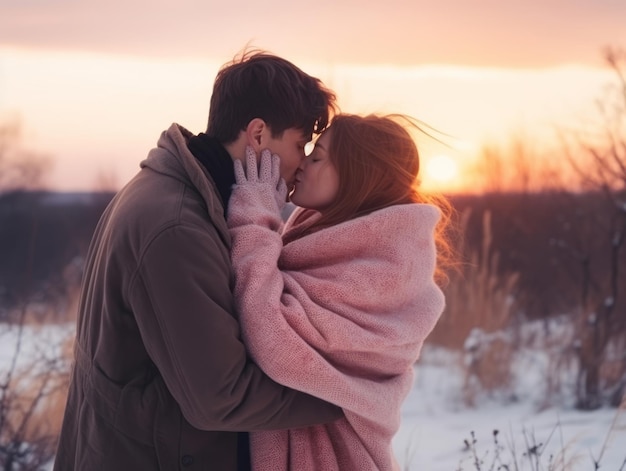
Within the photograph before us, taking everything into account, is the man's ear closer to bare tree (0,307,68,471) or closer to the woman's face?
the woman's face

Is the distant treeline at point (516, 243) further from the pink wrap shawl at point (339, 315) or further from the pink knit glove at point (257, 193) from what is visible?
the pink wrap shawl at point (339, 315)

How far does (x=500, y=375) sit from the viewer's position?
22.5ft

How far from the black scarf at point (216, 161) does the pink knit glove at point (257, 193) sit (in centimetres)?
A: 2

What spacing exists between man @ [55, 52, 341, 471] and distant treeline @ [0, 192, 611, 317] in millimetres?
4174

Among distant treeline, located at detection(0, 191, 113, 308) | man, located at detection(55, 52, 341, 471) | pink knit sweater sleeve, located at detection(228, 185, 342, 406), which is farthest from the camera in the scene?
distant treeline, located at detection(0, 191, 113, 308)

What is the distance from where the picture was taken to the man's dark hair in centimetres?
243

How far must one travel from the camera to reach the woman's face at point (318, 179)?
2.60 meters

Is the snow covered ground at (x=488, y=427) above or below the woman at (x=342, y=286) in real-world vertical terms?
below

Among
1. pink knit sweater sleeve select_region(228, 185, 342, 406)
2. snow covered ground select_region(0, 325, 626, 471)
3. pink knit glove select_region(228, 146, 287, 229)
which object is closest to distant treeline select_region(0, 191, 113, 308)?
snow covered ground select_region(0, 325, 626, 471)

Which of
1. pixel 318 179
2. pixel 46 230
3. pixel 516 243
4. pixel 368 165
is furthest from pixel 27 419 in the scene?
pixel 46 230

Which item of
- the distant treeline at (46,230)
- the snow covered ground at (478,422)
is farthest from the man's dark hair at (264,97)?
the distant treeline at (46,230)

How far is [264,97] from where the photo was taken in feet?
7.97

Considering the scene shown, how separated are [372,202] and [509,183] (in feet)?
24.6

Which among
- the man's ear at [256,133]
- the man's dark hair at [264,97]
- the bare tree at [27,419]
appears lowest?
the bare tree at [27,419]
